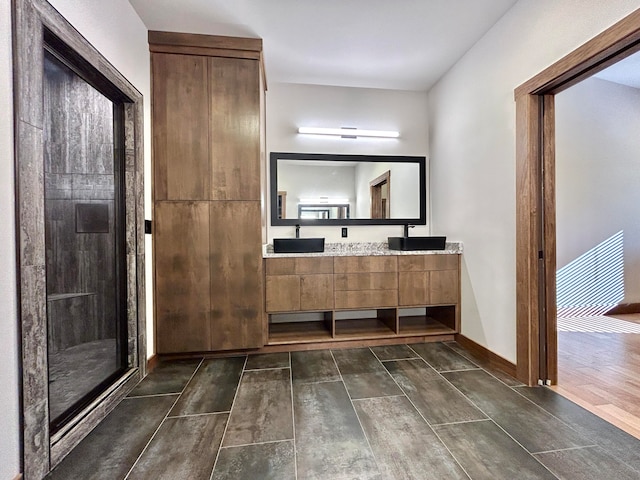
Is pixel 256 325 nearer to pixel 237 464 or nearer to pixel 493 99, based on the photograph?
pixel 237 464

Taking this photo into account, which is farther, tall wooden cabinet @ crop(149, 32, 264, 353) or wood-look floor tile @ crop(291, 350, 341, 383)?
tall wooden cabinet @ crop(149, 32, 264, 353)

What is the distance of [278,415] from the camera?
1.69 meters

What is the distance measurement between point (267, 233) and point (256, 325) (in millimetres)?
1015

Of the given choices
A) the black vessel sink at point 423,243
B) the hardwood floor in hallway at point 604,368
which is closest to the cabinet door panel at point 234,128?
the black vessel sink at point 423,243

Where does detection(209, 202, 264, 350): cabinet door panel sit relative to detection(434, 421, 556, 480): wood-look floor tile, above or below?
above

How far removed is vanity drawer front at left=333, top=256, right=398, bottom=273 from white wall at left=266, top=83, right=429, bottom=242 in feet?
1.90

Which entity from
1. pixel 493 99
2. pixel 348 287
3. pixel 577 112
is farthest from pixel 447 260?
pixel 577 112

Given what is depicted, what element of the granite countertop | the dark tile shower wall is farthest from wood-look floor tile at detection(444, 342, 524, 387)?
the dark tile shower wall

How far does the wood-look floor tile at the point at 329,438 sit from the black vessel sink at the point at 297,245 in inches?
49.3

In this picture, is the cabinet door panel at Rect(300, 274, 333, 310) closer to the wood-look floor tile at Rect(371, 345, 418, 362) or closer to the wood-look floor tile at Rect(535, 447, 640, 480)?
the wood-look floor tile at Rect(371, 345, 418, 362)

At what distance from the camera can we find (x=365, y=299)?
2748 millimetres

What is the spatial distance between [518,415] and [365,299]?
1.37 m

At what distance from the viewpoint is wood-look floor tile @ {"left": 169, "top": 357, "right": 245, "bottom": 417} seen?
1.77 m

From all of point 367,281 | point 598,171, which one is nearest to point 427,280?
point 367,281
